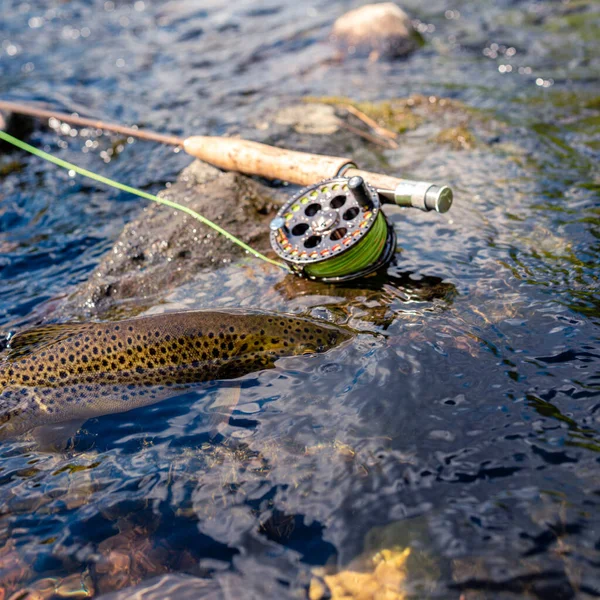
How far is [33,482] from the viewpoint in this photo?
3549 millimetres

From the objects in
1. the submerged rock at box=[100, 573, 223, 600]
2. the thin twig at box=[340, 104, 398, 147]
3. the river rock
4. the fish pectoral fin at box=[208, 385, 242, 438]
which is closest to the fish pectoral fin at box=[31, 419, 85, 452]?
the fish pectoral fin at box=[208, 385, 242, 438]

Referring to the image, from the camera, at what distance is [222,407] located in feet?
12.4

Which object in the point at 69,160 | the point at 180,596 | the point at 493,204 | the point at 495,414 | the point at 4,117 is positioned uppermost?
the point at 4,117

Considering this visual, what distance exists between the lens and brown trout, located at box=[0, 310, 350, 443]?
395 cm

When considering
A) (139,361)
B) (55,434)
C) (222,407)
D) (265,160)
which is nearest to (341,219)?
(265,160)

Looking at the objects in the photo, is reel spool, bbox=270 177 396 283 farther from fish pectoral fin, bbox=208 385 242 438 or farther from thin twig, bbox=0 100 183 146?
thin twig, bbox=0 100 183 146

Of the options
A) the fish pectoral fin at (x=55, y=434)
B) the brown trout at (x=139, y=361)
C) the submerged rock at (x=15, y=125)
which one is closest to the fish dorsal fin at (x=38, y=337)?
the brown trout at (x=139, y=361)

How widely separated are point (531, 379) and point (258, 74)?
7.94 metres

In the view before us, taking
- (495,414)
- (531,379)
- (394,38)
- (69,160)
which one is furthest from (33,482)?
(394,38)

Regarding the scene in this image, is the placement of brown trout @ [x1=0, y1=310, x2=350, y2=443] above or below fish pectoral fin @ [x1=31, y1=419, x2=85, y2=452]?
above

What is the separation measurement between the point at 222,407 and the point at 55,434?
107 cm

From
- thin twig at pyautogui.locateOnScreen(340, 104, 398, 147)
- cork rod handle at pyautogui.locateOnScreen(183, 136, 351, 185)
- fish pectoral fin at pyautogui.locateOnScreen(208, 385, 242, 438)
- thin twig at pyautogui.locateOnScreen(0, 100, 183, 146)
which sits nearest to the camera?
fish pectoral fin at pyautogui.locateOnScreen(208, 385, 242, 438)

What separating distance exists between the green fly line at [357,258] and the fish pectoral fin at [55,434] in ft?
6.13

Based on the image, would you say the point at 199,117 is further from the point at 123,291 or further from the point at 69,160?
the point at 123,291
